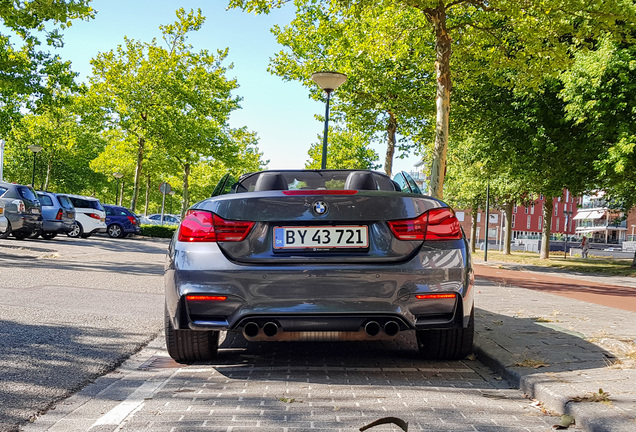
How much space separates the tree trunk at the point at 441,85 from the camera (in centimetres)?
1466

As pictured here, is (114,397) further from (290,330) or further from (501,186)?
(501,186)

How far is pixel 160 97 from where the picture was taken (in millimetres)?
32625

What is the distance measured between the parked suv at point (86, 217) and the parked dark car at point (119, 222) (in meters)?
2.80

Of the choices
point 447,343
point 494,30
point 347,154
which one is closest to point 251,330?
point 447,343

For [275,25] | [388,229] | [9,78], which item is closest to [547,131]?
[275,25]

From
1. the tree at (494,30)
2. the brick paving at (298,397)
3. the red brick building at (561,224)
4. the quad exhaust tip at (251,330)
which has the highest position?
the tree at (494,30)

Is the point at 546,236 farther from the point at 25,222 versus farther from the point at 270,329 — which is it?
the point at 270,329

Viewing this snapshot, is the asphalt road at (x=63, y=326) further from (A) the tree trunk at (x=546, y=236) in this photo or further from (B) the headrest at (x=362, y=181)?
(A) the tree trunk at (x=546, y=236)

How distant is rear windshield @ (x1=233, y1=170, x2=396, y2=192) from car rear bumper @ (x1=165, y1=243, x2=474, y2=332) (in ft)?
3.31

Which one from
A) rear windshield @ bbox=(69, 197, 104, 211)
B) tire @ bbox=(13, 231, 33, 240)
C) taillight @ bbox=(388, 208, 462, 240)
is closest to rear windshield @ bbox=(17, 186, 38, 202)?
tire @ bbox=(13, 231, 33, 240)

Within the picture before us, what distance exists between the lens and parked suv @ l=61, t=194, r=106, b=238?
26422 millimetres

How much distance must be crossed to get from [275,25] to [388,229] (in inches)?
962

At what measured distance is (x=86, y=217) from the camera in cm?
2656

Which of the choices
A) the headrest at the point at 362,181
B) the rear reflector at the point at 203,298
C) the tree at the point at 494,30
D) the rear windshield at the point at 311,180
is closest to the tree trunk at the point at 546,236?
the tree at the point at 494,30
